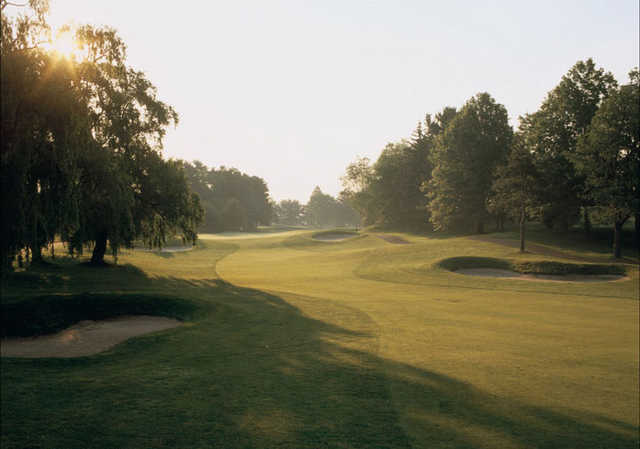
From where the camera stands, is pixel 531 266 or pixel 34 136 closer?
pixel 34 136

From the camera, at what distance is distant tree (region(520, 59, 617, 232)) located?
40812mm

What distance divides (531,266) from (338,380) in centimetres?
2711

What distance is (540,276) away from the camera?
1151 inches

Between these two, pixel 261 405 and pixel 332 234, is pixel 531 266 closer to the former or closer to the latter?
pixel 261 405

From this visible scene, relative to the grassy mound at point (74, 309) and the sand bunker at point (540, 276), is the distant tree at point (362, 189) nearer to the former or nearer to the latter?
the sand bunker at point (540, 276)

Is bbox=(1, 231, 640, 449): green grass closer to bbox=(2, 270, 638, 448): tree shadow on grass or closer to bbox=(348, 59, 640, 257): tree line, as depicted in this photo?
bbox=(2, 270, 638, 448): tree shadow on grass

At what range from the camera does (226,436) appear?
19.2ft

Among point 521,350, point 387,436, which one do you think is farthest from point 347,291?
point 387,436

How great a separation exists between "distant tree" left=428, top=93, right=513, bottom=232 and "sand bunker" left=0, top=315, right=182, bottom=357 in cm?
4568

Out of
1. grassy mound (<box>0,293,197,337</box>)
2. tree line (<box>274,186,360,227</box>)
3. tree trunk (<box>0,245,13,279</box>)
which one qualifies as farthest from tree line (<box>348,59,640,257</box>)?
tree line (<box>274,186,360,227</box>)

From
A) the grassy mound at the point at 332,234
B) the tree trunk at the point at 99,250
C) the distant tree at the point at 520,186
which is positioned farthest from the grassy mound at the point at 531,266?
the grassy mound at the point at 332,234

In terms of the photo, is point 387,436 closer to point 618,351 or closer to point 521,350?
point 521,350

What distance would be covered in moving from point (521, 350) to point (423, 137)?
6908 centimetres

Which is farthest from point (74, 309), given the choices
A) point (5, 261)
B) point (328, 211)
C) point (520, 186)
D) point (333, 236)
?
point (328, 211)
